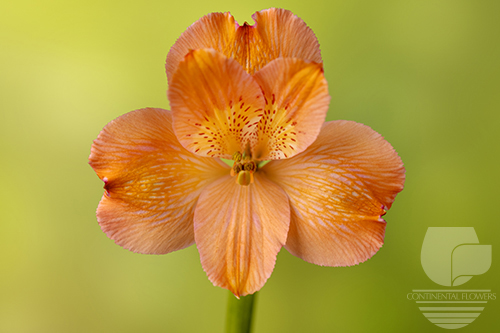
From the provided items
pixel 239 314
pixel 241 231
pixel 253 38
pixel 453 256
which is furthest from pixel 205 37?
pixel 453 256

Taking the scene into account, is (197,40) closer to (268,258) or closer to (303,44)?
(303,44)

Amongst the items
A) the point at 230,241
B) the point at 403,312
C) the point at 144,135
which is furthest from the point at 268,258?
the point at 403,312

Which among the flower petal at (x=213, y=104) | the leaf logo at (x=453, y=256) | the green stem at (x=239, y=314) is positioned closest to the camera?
the flower petal at (x=213, y=104)

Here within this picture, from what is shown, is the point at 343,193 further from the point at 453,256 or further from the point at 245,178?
the point at 453,256

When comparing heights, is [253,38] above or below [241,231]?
above

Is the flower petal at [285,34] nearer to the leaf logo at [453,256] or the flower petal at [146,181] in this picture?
the flower petal at [146,181]

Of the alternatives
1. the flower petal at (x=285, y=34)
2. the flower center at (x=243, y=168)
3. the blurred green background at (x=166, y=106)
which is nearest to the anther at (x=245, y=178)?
the flower center at (x=243, y=168)
